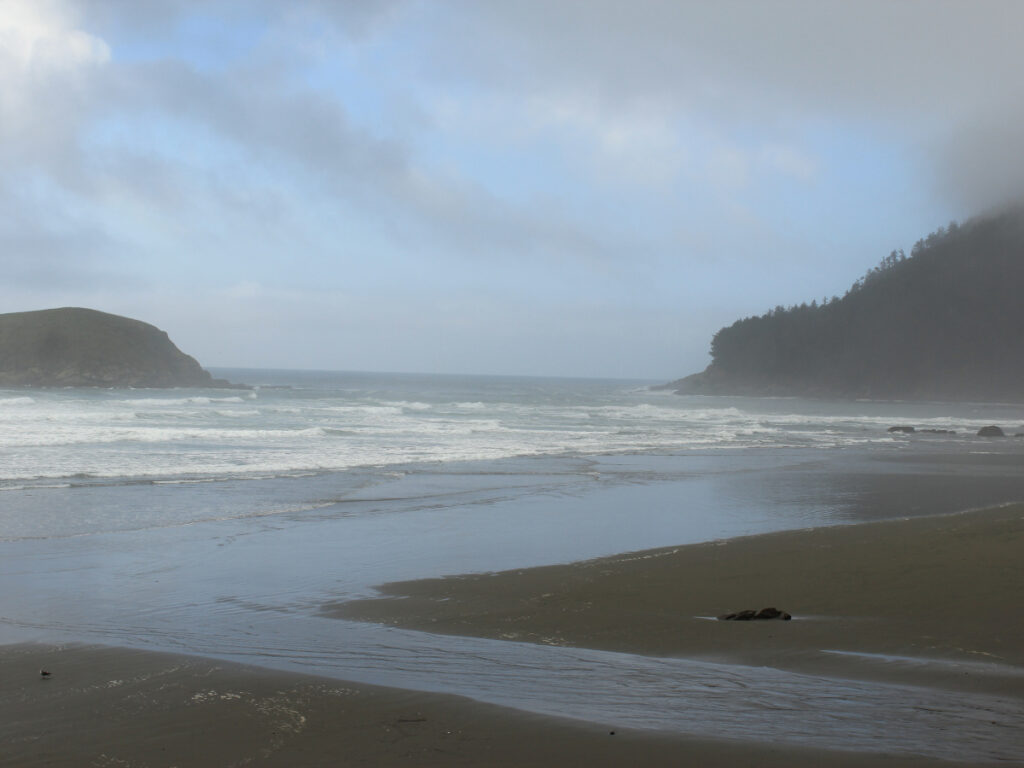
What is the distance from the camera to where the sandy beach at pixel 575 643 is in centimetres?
343

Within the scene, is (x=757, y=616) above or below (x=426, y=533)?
above

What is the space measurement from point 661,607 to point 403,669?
2.71 m

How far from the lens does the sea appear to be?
410 centimetres

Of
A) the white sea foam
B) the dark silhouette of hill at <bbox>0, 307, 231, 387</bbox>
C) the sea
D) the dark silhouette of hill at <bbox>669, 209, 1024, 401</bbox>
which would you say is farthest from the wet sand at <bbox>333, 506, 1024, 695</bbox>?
the dark silhouette of hill at <bbox>669, 209, 1024, 401</bbox>

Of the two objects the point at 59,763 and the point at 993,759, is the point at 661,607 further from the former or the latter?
the point at 59,763

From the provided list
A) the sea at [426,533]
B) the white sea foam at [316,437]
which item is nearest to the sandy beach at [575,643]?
the sea at [426,533]

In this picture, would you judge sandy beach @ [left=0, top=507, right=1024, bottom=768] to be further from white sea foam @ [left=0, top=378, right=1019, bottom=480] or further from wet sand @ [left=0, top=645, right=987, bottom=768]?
white sea foam @ [left=0, top=378, right=1019, bottom=480]

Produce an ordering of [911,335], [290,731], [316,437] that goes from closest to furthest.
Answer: [290,731] < [316,437] < [911,335]

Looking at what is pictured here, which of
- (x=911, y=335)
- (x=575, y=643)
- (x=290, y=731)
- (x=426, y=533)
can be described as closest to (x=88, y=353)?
(x=426, y=533)

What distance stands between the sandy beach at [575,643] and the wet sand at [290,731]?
0.04 feet

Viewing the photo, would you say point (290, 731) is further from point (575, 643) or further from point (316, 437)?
point (316, 437)

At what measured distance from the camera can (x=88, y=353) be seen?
3172 inches

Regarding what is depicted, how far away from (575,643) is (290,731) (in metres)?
2.42

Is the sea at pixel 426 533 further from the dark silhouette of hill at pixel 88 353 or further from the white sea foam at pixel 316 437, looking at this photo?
the dark silhouette of hill at pixel 88 353
